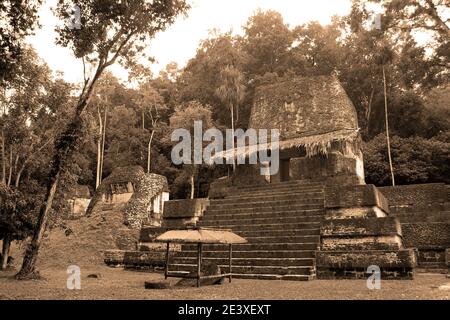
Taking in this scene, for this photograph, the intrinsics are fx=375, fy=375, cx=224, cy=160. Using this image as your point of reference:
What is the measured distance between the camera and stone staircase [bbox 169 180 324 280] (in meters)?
8.05

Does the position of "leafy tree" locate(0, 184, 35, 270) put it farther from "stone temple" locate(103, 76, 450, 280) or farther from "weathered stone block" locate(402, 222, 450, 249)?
"weathered stone block" locate(402, 222, 450, 249)

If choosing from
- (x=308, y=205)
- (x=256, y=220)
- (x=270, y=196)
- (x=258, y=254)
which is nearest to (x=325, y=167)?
(x=270, y=196)

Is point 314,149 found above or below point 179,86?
below

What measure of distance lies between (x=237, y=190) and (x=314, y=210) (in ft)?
14.4

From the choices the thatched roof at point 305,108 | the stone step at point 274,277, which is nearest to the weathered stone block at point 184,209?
the stone step at point 274,277

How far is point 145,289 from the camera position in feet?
20.5

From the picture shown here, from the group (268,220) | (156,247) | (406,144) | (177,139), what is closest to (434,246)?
(268,220)

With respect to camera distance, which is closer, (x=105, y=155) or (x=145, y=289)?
(x=145, y=289)

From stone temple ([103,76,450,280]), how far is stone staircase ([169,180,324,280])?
3 centimetres

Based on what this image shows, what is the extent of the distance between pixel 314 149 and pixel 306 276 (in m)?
6.69

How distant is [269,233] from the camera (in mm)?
9461

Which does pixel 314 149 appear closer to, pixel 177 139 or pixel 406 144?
pixel 406 144

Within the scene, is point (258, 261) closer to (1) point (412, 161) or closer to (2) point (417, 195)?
(2) point (417, 195)
